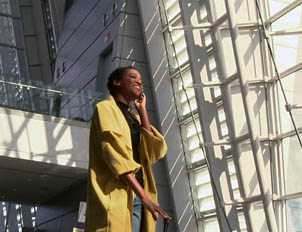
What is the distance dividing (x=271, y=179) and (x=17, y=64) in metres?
19.4

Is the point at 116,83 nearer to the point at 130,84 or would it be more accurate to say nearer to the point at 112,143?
the point at 130,84

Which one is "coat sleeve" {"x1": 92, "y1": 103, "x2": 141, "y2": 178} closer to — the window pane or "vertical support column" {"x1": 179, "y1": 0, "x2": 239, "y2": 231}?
the window pane

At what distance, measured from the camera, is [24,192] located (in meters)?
20.6

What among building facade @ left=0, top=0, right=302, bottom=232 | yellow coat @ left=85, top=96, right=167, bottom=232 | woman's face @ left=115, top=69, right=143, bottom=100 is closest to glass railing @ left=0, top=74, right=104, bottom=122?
building facade @ left=0, top=0, right=302, bottom=232

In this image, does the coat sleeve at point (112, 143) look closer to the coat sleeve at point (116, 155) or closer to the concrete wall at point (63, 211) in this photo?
the coat sleeve at point (116, 155)

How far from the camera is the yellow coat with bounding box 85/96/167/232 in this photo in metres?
3.27

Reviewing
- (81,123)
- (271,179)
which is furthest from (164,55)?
(271,179)

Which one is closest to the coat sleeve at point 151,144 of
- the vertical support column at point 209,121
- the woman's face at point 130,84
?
the woman's face at point 130,84

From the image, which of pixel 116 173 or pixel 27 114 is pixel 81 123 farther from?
pixel 116 173

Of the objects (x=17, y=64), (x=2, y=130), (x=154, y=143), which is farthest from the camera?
(x=17, y=64)

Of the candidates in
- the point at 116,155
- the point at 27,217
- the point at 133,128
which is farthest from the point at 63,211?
the point at 116,155

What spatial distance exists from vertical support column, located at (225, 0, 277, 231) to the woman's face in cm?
821

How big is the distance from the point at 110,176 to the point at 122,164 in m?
0.17

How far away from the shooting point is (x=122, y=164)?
3258 millimetres
